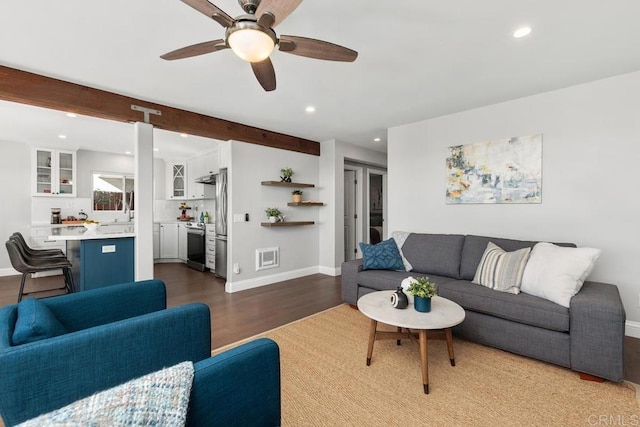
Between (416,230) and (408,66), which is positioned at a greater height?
(408,66)

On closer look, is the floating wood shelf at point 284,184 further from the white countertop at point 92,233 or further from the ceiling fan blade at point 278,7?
the ceiling fan blade at point 278,7

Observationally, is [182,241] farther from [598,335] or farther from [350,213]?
[598,335]

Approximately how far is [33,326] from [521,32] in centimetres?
328

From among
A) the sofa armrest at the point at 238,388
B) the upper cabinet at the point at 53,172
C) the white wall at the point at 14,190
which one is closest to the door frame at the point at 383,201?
the sofa armrest at the point at 238,388

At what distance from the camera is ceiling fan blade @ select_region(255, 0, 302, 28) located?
4.57 feet

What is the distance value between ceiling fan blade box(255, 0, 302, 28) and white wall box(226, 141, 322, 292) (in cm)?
297

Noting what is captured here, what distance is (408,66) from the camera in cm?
Answer: 256

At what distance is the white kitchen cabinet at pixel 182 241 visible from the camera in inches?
252

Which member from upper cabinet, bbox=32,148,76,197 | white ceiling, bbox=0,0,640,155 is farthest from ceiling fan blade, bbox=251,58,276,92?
upper cabinet, bbox=32,148,76,197

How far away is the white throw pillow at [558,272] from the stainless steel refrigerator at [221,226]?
13.2ft

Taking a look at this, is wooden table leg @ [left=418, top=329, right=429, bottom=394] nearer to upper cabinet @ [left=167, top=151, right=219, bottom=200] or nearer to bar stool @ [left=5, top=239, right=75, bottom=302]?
bar stool @ [left=5, top=239, right=75, bottom=302]

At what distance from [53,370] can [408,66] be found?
301 centimetres

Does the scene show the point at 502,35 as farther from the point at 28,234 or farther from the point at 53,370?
the point at 28,234

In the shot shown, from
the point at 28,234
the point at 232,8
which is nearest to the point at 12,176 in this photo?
the point at 28,234
